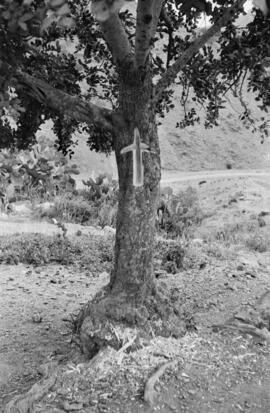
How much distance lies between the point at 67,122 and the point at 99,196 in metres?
7.40

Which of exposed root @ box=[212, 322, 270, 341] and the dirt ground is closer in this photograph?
the dirt ground

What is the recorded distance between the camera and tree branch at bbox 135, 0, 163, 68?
307cm

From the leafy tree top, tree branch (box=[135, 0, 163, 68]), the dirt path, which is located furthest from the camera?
the dirt path

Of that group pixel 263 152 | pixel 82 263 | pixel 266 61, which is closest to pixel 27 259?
pixel 82 263

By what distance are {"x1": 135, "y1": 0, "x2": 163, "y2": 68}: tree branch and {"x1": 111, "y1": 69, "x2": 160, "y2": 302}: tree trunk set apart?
0.21 metres

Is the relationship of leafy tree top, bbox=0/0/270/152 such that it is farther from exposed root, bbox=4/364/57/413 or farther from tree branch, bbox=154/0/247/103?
exposed root, bbox=4/364/57/413

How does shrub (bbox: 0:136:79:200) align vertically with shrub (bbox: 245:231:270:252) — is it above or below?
above

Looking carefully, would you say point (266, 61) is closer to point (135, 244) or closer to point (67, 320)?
point (135, 244)

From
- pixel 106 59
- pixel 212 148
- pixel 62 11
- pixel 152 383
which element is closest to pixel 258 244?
pixel 106 59

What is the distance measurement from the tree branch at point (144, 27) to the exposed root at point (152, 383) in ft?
6.12

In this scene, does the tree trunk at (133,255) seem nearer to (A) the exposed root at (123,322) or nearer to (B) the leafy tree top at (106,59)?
(A) the exposed root at (123,322)

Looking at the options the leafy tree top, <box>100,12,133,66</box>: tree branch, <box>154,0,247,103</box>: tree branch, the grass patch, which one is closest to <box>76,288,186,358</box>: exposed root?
the leafy tree top

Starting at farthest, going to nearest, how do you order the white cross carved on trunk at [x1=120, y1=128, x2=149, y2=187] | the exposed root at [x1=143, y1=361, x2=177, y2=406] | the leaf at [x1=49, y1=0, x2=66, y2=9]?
the exposed root at [x1=143, y1=361, x2=177, y2=406], the white cross carved on trunk at [x1=120, y1=128, x2=149, y2=187], the leaf at [x1=49, y1=0, x2=66, y2=9]

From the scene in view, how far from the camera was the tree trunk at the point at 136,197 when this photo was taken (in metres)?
3.79
